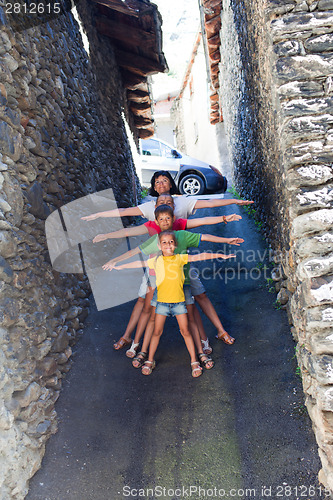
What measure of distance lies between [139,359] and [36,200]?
72.0 inches

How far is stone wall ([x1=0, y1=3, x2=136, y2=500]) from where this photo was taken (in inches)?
113

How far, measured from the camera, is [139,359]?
4059 millimetres

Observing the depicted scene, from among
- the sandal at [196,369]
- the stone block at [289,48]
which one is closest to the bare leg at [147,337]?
the sandal at [196,369]

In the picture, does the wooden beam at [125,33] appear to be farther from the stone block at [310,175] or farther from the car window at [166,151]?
the stone block at [310,175]

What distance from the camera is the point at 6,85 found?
3273mm

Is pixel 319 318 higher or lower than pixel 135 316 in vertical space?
higher

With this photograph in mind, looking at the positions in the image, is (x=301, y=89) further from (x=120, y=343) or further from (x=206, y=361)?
(x=120, y=343)

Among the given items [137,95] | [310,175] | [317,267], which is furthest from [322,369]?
[137,95]

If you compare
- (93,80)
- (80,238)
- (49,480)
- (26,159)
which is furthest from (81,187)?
(49,480)

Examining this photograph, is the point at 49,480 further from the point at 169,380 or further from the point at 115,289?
the point at 115,289

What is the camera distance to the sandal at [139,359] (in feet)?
13.2

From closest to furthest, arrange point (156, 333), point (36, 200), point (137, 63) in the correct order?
point (36, 200), point (156, 333), point (137, 63)

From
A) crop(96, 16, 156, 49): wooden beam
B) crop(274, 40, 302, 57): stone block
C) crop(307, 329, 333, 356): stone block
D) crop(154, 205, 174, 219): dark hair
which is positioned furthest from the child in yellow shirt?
crop(96, 16, 156, 49): wooden beam

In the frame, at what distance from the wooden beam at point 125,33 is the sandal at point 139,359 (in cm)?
632
